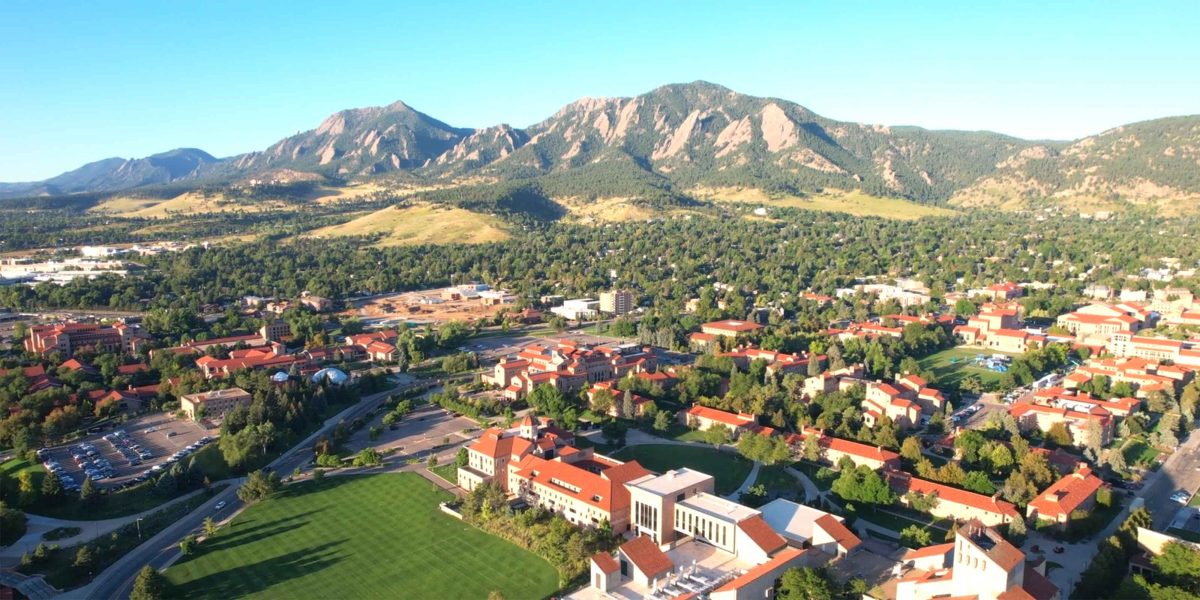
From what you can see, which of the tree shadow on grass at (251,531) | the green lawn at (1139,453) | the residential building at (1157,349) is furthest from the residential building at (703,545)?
the residential building at (1157,349)

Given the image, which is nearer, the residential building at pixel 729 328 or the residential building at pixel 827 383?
the residential building at pixel 827 383

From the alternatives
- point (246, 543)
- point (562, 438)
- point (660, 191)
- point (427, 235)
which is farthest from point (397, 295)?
point (660, 191)

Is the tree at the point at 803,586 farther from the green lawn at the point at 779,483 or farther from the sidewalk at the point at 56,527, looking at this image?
the sidewalk at the point at 56,527

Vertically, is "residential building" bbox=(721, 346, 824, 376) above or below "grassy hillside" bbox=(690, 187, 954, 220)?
below

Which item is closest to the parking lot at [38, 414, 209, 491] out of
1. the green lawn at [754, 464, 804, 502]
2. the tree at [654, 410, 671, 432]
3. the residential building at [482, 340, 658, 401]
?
the residential building at [482, 340, 658, 401]

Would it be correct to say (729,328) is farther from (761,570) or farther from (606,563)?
(606,563)

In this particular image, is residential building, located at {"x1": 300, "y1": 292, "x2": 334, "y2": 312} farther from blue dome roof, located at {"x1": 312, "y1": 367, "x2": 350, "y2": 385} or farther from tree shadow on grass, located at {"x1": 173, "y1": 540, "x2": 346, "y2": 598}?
tree shadow on grass, located at {"x1": 173, "y1": 540, "x2": 346, "y2": 598}
